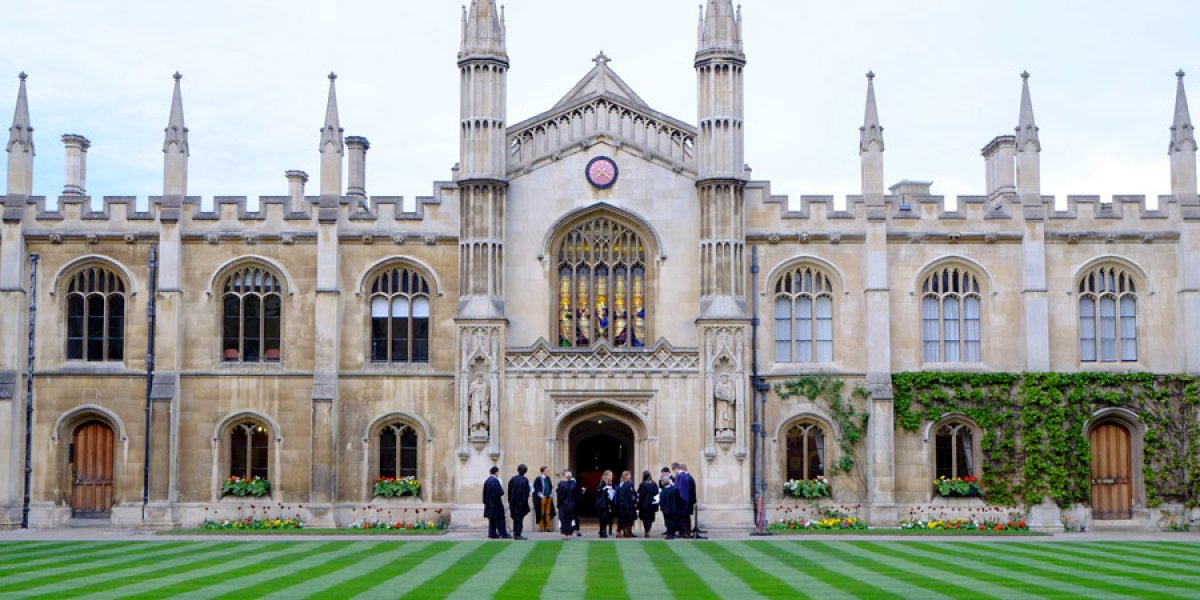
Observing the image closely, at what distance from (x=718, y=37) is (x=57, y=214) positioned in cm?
1766

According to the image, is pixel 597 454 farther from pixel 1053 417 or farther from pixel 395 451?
pixel 1053 417

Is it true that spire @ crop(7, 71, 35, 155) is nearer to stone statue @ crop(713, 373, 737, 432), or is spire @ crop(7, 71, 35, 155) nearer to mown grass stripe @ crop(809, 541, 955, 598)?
stone statue @ crop(713, 373, 737, 432)

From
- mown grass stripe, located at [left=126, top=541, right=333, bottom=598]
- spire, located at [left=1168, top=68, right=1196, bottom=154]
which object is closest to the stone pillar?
mown grass stripe, located at [left=126, top=541, right=333, bottom=598]

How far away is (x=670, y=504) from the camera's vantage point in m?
30.2

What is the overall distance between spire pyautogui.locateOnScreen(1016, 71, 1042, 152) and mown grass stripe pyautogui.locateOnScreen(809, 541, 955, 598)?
15957 millimetres

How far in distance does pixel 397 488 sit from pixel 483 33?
11691 millimetres

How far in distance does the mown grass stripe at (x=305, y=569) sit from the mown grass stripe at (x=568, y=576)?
3316mm

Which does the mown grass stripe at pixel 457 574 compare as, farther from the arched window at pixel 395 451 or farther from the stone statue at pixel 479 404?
the arched window at pixel 395 451

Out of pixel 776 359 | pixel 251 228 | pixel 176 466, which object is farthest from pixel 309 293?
pixel 776 359

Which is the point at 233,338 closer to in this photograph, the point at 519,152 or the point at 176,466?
the point at 176,466

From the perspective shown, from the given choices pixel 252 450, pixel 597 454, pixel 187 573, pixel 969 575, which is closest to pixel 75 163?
pixel 252 450

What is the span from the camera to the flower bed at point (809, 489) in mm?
36000

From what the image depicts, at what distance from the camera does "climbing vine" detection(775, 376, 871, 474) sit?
36.2 metres

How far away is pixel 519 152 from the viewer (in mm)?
36781
